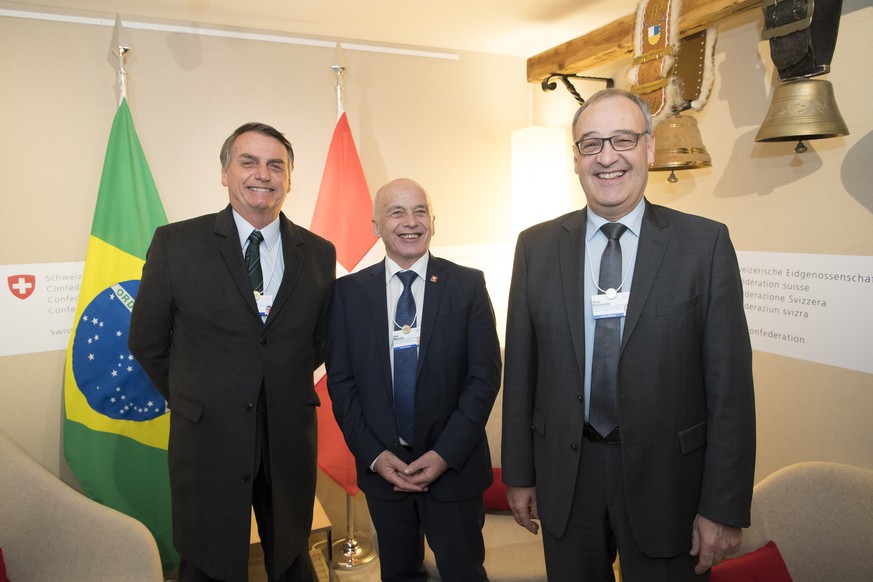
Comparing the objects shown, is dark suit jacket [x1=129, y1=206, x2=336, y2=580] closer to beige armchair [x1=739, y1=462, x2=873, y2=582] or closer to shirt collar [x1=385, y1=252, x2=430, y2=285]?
shirt collar [x1=385, y1=252, x2=430, y2=285]

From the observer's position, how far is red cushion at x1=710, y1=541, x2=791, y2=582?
1.97 metres

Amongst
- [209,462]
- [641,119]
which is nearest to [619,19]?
[641,119]

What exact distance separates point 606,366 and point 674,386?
172 mm

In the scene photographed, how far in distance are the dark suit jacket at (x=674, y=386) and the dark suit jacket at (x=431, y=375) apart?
0.50 meters

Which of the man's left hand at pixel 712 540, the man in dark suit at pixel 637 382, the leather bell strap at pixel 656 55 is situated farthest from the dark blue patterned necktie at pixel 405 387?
the leather bell strap at pixel 656 55

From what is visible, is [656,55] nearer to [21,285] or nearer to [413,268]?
[413,268]

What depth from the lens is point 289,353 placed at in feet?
6.70

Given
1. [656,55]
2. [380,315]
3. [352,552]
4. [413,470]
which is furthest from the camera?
[352,552]

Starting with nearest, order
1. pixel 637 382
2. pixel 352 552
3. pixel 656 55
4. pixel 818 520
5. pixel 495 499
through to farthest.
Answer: pixel 637 382 < pixel 818 520 < pixel 656 55 < pixel 495 499 < pixel 352 552

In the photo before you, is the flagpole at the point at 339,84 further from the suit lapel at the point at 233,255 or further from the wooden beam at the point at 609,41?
the suit lapel at the point at 233,255

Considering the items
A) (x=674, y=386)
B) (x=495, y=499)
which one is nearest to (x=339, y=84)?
(x=495, y=499)

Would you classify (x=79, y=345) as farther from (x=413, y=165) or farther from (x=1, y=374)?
(x=413, y=165)

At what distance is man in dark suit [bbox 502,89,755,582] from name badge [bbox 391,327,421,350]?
511 mm

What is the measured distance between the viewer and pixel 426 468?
1.91 metres
